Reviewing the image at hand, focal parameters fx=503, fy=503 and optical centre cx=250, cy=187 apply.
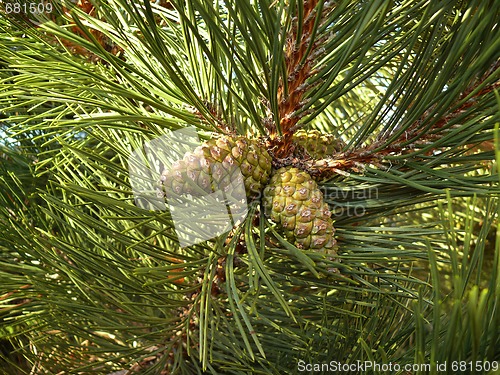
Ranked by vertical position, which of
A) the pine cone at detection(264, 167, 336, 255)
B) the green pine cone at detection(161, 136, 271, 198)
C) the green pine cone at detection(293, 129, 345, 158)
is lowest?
the pine cone at detection(264, 167, 336, 255)

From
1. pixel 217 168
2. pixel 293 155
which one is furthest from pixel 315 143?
pixel 217 168

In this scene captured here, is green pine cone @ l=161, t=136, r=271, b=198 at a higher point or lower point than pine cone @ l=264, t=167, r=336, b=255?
higher

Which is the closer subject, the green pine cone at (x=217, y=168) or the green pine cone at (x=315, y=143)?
the green pine cone at (x=217, y=168)

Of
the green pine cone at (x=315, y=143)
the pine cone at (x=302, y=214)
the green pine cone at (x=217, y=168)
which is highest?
the green pine cone at (x=315, y=143)

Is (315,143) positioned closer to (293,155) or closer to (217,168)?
(293,155)

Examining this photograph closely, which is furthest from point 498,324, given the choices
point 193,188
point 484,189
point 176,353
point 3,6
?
point 3,6

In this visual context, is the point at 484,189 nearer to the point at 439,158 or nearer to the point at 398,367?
the point at 439,158

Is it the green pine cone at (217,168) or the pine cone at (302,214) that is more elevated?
the green pine cone at (217,168)
